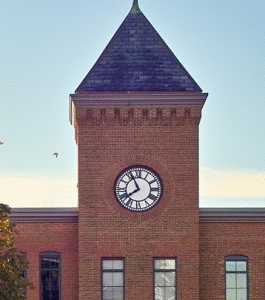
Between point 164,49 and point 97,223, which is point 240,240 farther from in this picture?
point 164,49

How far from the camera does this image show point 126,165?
103ft

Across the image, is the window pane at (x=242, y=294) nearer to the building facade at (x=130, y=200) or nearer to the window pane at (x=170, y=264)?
the building facade at (x=130, y=200)

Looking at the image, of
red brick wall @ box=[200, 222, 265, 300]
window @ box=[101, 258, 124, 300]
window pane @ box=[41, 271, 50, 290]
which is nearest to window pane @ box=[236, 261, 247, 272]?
red brick wall @ box=[200, 222, 265, 300]

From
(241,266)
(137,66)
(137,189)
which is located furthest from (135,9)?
(241,266)

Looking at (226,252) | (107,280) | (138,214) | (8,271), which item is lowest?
(107,280)

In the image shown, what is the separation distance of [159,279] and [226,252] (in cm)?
269

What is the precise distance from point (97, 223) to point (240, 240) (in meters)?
5.26

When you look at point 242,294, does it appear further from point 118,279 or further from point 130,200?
point 130,200

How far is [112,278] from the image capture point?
31406 millimetres

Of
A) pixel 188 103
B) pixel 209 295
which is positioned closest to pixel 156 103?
pixel 188 103

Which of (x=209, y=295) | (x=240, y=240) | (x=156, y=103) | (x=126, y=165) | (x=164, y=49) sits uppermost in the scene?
(x=164, y=49)

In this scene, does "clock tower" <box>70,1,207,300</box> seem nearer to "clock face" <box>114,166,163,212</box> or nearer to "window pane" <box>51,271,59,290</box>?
"clock face" <box>114,166,163,212</box>

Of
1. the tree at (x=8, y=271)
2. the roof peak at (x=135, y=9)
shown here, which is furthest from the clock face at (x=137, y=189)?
the tree at (x=8, y=271)

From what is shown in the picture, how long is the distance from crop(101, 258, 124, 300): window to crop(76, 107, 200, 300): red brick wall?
221 millimetres
